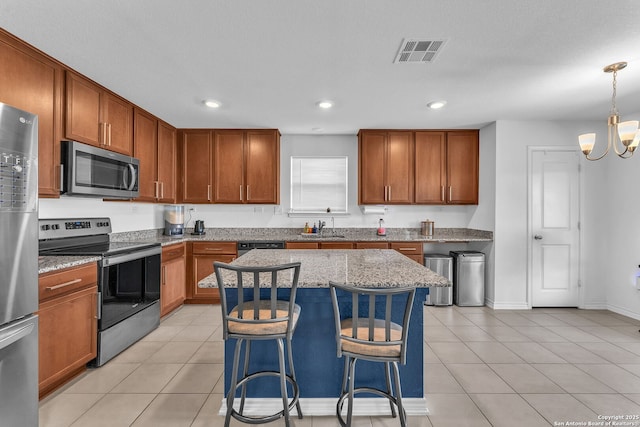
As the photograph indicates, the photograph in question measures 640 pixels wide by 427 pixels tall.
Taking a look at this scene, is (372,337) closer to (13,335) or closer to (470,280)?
(13,335)

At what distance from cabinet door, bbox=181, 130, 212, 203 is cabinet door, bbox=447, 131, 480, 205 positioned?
351cm

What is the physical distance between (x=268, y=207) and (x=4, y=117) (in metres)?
3.52

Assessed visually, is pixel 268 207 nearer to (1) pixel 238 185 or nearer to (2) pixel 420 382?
(1) pixel 238 185

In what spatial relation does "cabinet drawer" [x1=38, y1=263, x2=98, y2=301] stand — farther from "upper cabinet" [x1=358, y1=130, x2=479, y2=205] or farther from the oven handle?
"upper cabinet" [x1=358, y1=130, x2=479, y2=205]

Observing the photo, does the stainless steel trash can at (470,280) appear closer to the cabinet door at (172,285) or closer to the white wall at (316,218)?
the white wall at (316,218)

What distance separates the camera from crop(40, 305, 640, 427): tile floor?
6.52 ft

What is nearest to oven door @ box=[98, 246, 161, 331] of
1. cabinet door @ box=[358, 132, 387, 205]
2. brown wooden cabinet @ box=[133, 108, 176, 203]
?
brown wooden cabinet @ box=[133, 108, 176, 203]

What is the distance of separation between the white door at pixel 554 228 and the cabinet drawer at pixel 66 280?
4.85m

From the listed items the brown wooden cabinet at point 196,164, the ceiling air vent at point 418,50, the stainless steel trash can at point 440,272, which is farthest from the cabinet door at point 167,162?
the stainless steel trash can at point 440,272

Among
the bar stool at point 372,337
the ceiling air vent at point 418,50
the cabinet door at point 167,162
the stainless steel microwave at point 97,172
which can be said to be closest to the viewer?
the bar stool at point 372,337

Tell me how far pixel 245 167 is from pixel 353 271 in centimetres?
305

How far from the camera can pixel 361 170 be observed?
4.66 metres

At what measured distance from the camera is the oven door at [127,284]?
2.60 metres

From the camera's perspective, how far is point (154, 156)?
4.03 meters
